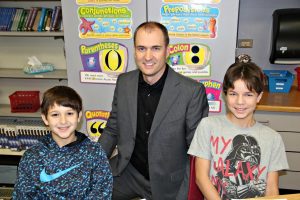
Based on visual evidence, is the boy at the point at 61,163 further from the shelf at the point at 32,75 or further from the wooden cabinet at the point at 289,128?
the wooden cabinet at the point at 289,128

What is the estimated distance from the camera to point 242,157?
1.59 metres

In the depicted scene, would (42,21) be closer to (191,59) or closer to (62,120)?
(191,59)

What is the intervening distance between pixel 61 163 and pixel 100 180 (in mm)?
205

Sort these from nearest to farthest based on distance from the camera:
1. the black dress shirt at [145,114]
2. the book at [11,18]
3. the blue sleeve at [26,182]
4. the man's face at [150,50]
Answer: the blue sleeve at [26,182]
the man's face at [150,50]
the black dress shirt at [145,114]
the book at [11,18]

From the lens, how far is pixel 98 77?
258 centimetres

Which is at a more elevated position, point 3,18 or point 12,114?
point 3,18

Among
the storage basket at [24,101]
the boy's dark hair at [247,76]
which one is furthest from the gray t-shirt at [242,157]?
the storage basket at [24,101]

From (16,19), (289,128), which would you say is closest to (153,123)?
(289,128)

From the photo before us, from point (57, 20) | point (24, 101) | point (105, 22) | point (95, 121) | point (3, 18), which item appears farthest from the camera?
point (24, 101)

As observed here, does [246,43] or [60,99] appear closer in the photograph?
[60,99]

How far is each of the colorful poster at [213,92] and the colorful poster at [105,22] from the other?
2.25 feet

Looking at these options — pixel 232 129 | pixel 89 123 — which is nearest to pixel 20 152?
pixel 89 123

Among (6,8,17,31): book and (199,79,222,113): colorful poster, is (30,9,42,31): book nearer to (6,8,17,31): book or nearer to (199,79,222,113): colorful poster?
(6,8,17,31): book

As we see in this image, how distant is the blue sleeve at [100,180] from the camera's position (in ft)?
5.19
